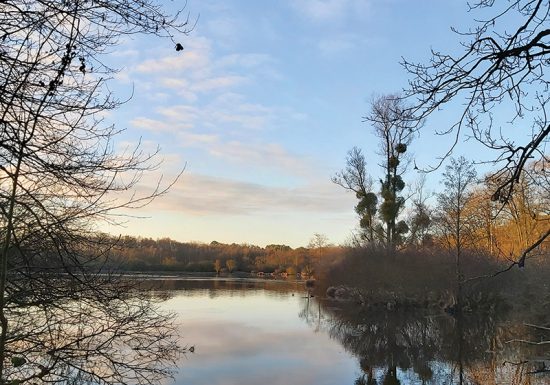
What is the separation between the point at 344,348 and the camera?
1536cm

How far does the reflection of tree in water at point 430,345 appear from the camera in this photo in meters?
11.7

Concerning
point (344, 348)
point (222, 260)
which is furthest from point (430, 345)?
point (222, 260)

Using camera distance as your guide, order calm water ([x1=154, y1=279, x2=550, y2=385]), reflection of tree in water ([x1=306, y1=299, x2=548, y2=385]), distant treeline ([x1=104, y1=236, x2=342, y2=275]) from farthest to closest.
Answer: distant treeline ([x1=104, y1=236, x2=342, y2=275]), reflection of tree in water ([x1=306, y1=299, x2=548, y2=385]), calm water ([x1=154, y1=279, x2=550, y2=385])

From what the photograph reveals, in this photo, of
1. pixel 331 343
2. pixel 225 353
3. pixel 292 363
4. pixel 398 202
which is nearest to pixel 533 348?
pixel 331 343

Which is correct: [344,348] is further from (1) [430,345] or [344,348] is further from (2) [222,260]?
(2) [222,260]

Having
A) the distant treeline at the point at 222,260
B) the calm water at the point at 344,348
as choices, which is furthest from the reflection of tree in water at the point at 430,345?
the distant treeline at the point at 222,260

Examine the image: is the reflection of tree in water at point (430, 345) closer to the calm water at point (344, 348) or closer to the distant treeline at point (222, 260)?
the calm water at point (344, 348)

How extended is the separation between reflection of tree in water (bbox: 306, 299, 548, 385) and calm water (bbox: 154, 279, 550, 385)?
0.02 m

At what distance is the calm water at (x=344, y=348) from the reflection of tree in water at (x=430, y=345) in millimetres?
23

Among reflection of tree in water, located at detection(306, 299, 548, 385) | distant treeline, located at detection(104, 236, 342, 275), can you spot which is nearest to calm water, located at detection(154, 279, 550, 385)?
reflection of tree in water, located at detection(306, 299, 548, 385)

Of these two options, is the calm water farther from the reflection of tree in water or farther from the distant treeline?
the distant treeline

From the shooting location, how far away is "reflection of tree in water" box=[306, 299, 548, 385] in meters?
11.7

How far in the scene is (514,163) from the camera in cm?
320

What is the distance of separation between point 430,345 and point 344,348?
9.14ft
